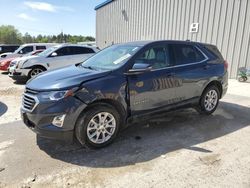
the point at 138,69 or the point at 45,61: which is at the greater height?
the point at 138,69

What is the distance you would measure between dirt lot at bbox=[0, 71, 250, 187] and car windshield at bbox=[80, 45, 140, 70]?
125 cm

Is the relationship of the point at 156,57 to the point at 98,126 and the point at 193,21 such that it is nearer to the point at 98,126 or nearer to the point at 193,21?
the point at 98,126

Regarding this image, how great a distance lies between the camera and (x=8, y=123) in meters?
4.83

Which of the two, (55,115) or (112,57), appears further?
(112,57)

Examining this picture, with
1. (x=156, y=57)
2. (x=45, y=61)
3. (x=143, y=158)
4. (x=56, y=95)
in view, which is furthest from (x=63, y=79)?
(x=45, y=61)

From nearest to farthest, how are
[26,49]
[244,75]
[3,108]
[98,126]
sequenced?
[98,126]
[3,108]
[244,75]
[26,49]

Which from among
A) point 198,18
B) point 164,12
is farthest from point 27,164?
point 164,12

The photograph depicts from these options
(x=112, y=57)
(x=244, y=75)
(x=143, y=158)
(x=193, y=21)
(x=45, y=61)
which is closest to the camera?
(x=143, y=158)

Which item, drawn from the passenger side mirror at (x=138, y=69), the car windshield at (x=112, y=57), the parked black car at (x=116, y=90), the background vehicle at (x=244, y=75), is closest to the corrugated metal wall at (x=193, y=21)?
the background vehicle at (x=244, y=75)

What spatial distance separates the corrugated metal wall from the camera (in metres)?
9.58

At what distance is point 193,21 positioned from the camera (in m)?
11.4

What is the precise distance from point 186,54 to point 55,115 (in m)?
2.85

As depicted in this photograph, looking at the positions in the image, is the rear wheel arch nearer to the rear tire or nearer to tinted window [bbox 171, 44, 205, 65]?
the rear tire

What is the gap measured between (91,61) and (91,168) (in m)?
2.15
